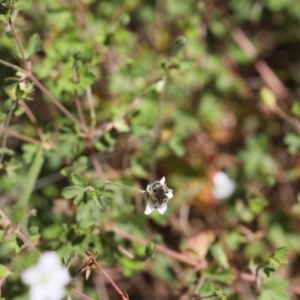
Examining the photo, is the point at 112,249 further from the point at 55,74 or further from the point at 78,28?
the point at 78,28

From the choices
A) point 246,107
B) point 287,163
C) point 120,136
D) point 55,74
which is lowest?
point 287,163

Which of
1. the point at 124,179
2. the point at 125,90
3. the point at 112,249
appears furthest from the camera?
the point at 125,90

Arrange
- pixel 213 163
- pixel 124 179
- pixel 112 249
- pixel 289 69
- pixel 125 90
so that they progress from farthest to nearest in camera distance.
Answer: pixel 289 69 → pixel 213 163 → pixel 125 90 → pixel 124 179 → pixel 112 249

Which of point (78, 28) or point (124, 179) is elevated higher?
point (78, 28)

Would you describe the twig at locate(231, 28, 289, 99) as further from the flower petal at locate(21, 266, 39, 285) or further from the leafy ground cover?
the flower petal at locate(21, 266, 39, 285)

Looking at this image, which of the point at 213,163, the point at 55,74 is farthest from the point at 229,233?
the point at 55,74

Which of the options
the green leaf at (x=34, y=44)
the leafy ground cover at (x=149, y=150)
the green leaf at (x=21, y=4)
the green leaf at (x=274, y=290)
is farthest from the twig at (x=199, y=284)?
the green leaf at (x=21, y=4)

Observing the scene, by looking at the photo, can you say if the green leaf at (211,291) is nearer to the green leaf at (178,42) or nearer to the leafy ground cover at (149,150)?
the leafy ground cover at (149,150)

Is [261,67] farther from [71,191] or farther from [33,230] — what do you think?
[33,230]
